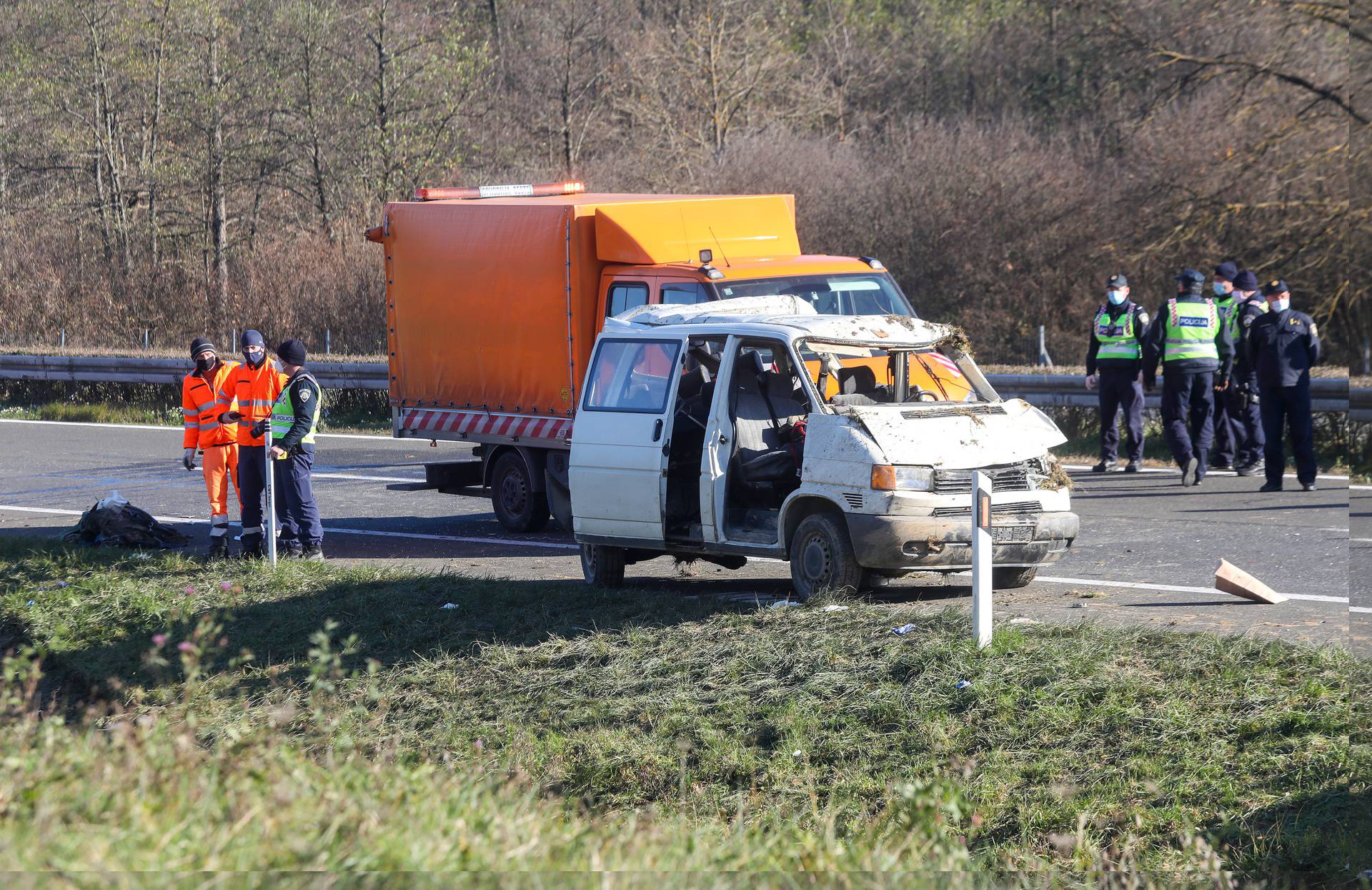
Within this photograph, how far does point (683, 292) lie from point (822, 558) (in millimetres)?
4316

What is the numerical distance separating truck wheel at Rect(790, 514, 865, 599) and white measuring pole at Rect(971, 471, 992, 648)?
116cm

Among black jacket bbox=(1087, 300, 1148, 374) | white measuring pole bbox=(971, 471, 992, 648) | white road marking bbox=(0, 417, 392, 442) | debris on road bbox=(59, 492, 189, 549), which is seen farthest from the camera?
white road marking bbox=(0, 417, 392, 442)

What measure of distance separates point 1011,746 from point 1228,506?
737 cm

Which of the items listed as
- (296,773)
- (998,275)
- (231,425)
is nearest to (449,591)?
(231,425)

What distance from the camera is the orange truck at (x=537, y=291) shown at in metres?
12.6

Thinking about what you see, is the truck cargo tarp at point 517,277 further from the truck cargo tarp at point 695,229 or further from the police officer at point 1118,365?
the police officer at point 1118,365

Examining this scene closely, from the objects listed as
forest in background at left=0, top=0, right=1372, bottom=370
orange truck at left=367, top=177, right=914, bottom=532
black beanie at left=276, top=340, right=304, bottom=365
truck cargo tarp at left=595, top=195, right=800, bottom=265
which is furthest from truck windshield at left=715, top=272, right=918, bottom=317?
forest in background at left=0, top=0, right=1372, bottom=370

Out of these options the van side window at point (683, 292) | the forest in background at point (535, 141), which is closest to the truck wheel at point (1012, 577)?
the van side window at point (683, 292)

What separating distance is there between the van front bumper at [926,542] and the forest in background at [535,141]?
49.2ft

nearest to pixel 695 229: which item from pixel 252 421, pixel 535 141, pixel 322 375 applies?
pixel 252 421

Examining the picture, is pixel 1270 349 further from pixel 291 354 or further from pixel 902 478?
pixel 291 354

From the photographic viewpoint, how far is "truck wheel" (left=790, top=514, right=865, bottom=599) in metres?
8.39

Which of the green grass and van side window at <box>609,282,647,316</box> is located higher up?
van side window at <box>609,282,647,316</box>

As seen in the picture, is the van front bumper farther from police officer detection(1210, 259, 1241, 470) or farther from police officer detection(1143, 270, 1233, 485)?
police officer detection(1210, 259, 1241, 470)
